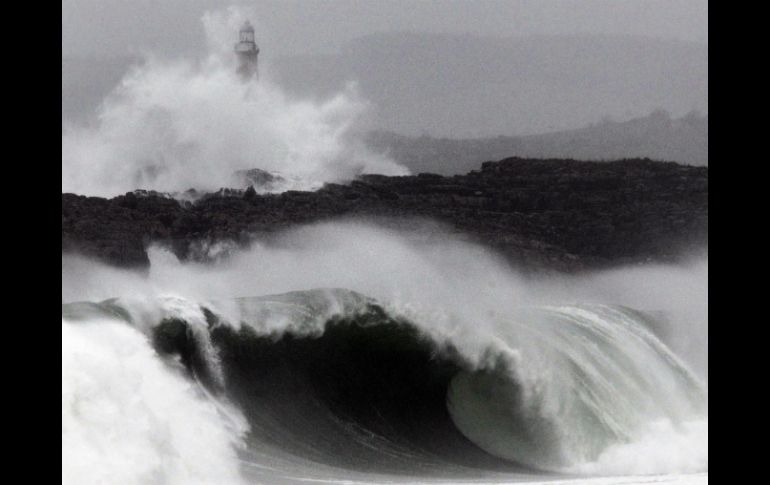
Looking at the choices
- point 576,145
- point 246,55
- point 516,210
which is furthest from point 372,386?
point 576,145

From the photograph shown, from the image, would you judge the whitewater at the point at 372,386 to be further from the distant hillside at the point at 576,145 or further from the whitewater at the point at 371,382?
the distant hillside at the point at 576,145

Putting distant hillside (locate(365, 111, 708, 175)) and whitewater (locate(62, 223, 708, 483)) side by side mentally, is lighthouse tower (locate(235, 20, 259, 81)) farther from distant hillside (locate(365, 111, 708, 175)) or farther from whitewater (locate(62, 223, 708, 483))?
whitewater (locate(62, 223, 708, 483))

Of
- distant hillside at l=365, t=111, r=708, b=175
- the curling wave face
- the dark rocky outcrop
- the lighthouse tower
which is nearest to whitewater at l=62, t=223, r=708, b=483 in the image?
the curling wave face

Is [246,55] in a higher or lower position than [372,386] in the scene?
higher

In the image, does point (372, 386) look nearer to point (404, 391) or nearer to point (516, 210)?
point (404, 391)

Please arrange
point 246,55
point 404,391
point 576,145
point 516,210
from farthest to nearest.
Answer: point 576,145, point 246,55, point 516,210, point 404,391

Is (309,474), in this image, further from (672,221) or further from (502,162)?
(502,162)

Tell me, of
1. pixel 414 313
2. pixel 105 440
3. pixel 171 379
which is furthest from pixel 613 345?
pixel 105 440
